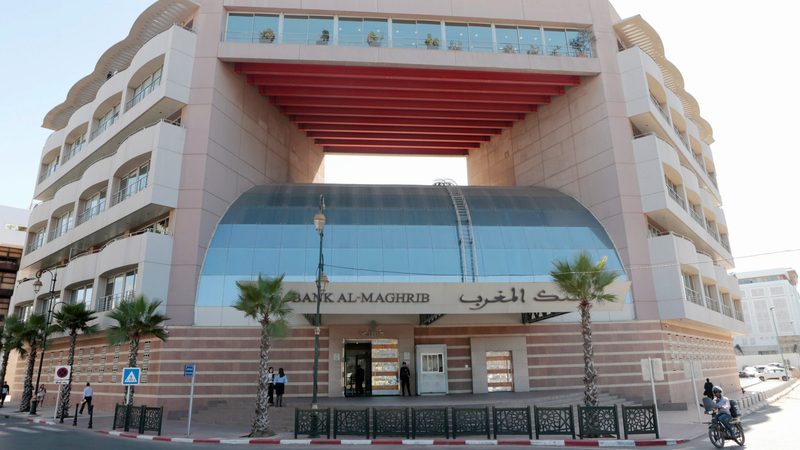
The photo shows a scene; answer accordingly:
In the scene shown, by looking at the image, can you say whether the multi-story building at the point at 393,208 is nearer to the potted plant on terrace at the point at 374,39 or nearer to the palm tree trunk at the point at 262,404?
the potted plant on terrace at the point at 374,39

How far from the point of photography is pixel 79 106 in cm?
4991

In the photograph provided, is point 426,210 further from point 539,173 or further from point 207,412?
point 207,412

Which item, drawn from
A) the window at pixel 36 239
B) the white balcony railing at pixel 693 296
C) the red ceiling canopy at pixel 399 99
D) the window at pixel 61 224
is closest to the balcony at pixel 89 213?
the window at pixel 61 224

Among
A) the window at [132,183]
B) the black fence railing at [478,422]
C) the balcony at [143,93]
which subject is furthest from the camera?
the balcony at [143,93]

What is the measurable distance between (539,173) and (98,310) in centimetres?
3292

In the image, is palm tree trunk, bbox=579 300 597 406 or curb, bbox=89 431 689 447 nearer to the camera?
curb, bbox=89 431 689 447

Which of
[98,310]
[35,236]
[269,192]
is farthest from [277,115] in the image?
[35,236]

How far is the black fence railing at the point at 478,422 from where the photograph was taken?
18.1m

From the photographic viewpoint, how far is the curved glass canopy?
30.2 metres

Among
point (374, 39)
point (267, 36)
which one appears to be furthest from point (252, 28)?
point (374, 39)

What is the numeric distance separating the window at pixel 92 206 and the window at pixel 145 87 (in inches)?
284

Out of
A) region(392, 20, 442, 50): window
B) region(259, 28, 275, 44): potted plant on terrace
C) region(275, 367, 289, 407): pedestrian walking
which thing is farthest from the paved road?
region(392, 20, 442, 50): window

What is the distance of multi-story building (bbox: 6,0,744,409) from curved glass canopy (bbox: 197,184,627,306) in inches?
5.5

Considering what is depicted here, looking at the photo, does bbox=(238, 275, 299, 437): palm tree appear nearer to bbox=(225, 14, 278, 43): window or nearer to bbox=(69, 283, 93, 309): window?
bbox=(225, 14, 278, 43): window
